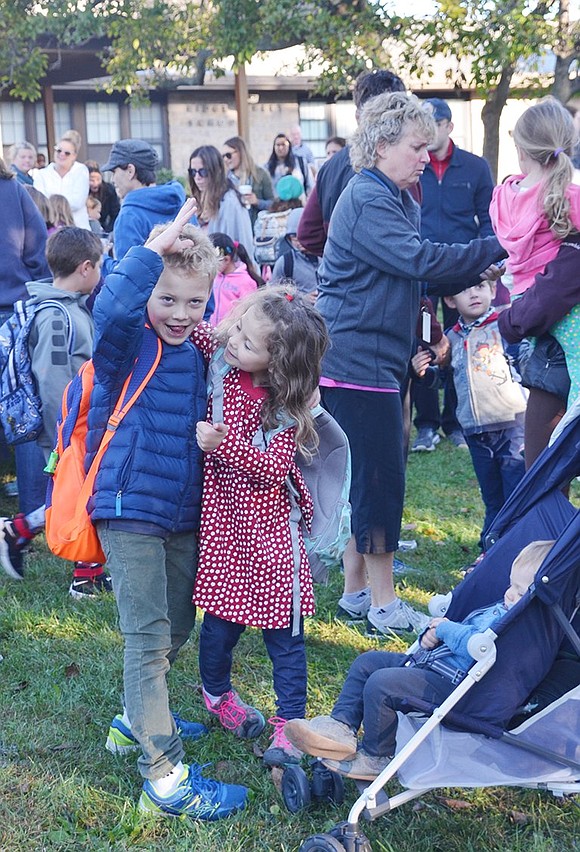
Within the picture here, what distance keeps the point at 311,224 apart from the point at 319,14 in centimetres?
967

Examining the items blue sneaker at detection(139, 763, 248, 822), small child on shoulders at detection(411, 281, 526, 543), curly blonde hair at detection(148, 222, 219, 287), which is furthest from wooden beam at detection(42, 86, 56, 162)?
blue sneaker at detection(139, 763, 248, 822)

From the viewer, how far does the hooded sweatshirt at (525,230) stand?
4.20m

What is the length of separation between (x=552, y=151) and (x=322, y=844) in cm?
278

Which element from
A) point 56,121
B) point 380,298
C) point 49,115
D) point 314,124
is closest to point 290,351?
point 380,298

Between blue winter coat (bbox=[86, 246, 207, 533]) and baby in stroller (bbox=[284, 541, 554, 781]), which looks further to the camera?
blue winter coat (bbox=[86, 246, 207, 533])

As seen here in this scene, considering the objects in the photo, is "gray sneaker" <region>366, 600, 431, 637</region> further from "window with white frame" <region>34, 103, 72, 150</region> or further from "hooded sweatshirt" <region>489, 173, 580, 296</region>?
"window with white frame" <region>34, 103, 72, 150</region>

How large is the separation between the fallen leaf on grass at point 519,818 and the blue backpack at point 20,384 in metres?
3.22

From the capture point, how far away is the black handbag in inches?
170

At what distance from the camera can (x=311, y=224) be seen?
544cm

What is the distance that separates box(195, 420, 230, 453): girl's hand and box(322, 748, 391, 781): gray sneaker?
989 millimetres

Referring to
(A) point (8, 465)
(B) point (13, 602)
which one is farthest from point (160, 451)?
(A) point (8, 465)

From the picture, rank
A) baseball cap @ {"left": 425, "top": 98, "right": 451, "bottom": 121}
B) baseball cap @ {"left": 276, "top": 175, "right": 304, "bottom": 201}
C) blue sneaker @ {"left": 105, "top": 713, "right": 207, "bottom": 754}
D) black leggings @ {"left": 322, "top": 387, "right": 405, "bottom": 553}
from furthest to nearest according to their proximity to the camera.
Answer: baseball cap @ {"left": 276, "top": 175, "right": 304, "bottom": 201}, baseball cap @ {"left": 425, "top": 98, "right": 451, "bottom": 121}, black leggings @ {"left": 322, "top": 387, "right": 405, "bottom": 553}, blue sneaker @ {"left": 105, "top": 713, "right": 207, "bottom": 754}

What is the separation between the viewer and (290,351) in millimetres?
3350

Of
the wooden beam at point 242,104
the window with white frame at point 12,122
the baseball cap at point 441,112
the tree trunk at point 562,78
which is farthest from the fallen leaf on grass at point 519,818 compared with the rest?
the window with white frame at point 12,122
